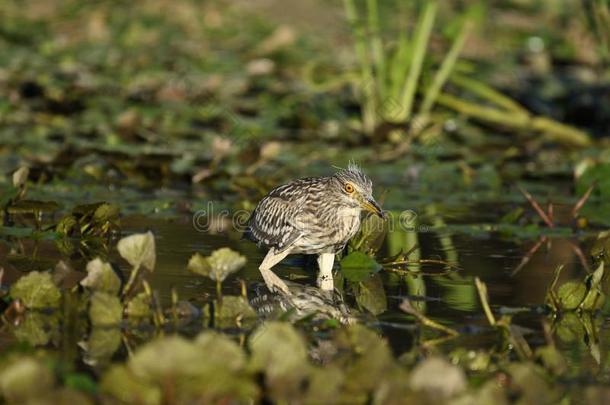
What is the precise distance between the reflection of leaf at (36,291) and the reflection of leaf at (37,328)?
0.07m

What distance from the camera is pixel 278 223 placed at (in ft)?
28.1

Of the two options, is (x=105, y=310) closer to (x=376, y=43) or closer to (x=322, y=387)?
(x=322, y=387)

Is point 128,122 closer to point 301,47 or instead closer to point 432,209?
point 432,209

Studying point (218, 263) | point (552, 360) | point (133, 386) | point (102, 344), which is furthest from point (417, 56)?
point (133, 386)

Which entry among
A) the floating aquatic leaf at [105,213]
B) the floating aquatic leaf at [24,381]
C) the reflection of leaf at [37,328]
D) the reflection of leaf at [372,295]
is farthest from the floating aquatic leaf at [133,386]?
the floating aquatic leaf at [105,213]

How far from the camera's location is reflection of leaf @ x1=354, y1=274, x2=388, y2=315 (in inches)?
290

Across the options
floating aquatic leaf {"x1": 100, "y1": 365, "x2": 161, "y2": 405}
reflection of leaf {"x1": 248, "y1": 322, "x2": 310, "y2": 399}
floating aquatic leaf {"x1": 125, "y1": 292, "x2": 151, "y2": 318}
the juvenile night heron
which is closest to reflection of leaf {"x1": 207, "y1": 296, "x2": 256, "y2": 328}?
floating aquatic leaf {"x1": 125, "y1": 292, "x2": 151, "y2": 318}

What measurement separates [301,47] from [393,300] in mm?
11595

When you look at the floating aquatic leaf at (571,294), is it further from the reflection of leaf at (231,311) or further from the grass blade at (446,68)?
the grass blade at (446,68)

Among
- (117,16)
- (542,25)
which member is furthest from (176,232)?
(542,25)

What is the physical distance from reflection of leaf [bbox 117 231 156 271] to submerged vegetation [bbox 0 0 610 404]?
0.6 inches

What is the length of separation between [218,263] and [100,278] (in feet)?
2.04

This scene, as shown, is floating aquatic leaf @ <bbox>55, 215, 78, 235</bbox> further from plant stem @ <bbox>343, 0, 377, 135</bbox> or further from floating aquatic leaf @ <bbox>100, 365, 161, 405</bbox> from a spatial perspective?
plant stem @ <bbox>343, 0, 377, 135</bbox>

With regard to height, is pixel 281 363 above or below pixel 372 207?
below
